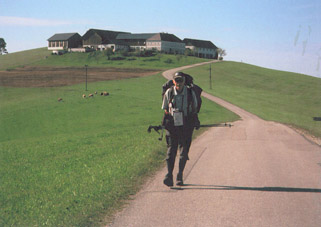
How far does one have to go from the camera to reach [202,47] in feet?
479

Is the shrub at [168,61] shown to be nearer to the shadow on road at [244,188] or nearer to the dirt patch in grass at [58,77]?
the dirt patch in grass at [58,77]

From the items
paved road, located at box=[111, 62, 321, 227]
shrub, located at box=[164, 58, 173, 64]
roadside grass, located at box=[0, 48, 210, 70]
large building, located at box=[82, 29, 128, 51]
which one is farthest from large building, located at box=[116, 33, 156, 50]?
paved road, located at box=[111, 62, 321, 227]

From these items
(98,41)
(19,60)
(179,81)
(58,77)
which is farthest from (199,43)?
(179,81)

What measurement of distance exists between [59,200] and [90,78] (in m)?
62.2

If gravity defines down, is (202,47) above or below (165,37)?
below

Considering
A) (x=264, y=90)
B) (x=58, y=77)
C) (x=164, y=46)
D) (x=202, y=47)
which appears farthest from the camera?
(x=202, y=47)

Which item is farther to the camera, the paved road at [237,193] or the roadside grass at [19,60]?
the roadside grass at [19,60]

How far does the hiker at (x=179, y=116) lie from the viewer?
793cm

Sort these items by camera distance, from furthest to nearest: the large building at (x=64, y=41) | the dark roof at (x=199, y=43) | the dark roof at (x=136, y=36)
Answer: the dark roof at (x=199, y=43) → the dark roof at (x=136, y=36) → the large building at (x=64, y=41)

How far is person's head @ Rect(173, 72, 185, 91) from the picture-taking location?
25.7 ft

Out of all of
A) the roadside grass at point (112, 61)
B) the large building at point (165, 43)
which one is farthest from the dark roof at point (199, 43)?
the roadside grass at point (112, 61)

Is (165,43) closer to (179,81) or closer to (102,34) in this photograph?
(102,34)

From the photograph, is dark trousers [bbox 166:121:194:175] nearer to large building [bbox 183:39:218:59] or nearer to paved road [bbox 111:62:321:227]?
paved road [bbox 111:62:321:227]

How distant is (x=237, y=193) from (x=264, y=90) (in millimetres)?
57526
